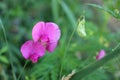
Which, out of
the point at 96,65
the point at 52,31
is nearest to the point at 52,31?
the point at 52,31

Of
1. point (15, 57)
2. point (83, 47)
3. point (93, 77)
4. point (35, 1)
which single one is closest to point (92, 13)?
point (35, 1)

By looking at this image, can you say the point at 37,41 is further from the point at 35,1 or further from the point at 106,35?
the point at 35,1

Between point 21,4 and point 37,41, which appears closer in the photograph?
point 37,41

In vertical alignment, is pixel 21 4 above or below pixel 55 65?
below

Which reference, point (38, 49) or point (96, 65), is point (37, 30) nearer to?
point (38, 49)

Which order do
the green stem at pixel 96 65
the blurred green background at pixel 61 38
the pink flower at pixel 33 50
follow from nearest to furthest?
the green stem at pixel 96 65 → the pink flower at pixel 33 50 → the blurred green background at pixel 61 38

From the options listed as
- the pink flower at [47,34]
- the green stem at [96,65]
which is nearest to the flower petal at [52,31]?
the pink flower at [47,34]

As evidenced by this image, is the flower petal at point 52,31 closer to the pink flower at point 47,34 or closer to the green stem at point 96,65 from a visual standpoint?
the pink flower at point 47,34

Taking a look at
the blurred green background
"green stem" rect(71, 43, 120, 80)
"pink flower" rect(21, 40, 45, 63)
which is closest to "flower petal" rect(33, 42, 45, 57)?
"pink flower" rect(21, 40, 45, 63)
